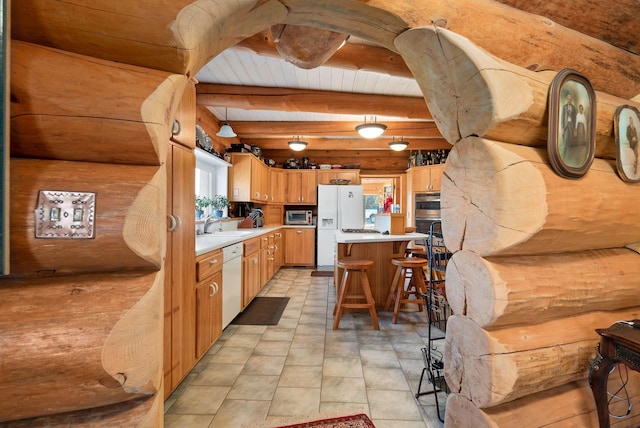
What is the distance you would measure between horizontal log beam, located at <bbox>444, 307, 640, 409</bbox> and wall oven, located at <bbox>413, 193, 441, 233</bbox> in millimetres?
4687

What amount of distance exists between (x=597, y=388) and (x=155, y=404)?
1.76 metres

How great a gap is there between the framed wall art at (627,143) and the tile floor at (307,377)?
1.66 metres

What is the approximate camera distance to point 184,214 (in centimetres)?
185

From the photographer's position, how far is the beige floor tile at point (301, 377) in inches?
76.0

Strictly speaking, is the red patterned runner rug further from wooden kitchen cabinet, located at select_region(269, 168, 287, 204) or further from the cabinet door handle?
wooden kitchen cabinet, located at select_region(269, 168, 287, 204)

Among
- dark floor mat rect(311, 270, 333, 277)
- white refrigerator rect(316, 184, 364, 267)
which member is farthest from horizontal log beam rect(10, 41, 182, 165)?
white refrigerator rect(316, 184, 364, 267)

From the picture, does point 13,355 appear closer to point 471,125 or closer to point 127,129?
point 127,129

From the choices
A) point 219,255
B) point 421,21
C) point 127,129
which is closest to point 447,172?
point 421,21

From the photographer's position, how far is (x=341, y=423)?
1.55 m

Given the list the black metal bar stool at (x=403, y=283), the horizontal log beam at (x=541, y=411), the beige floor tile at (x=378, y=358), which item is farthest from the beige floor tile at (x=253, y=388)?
the black metal bar stool at (x=403, y=283)

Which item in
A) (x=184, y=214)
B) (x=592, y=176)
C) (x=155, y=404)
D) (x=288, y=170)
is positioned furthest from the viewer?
(x=288, y=170)

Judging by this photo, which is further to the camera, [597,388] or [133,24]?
[597,388]

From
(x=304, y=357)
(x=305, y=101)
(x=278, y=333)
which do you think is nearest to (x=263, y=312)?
(x=278, y=333)

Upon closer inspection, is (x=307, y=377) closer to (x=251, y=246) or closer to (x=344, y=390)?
(x=344, y=390)
